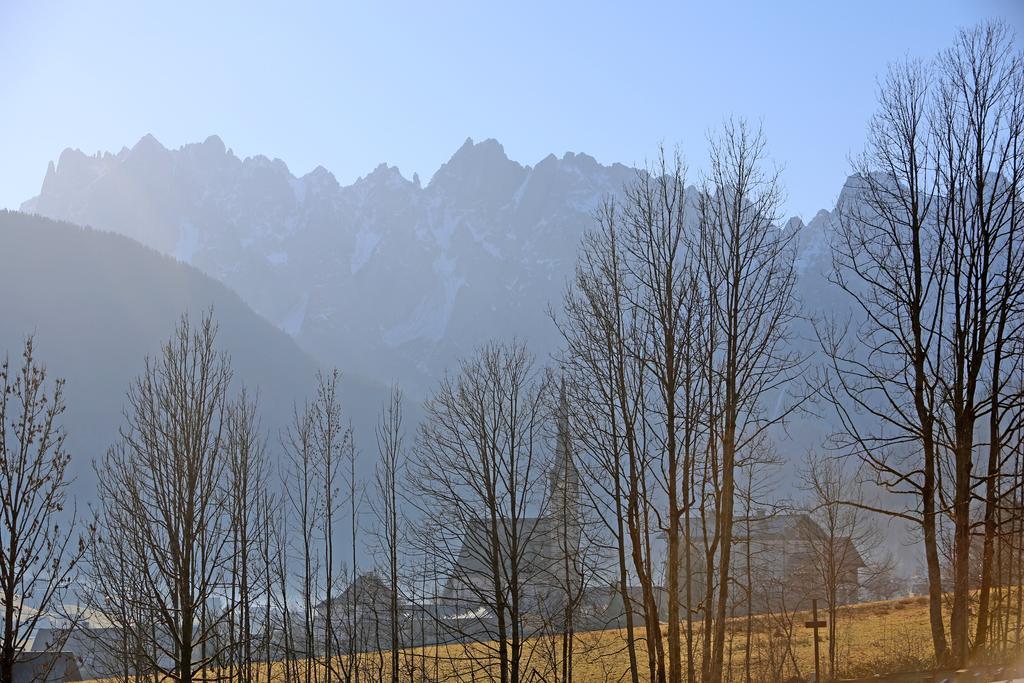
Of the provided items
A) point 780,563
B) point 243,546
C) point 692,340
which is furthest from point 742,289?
point 780,563

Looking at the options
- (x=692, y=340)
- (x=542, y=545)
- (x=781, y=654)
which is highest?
(x=692, y=340)

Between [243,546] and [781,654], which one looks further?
[781,654]

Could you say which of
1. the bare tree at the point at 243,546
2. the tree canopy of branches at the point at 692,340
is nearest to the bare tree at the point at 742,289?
the tree canopy of branches at the point at 692,340

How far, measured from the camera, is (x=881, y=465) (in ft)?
40.2

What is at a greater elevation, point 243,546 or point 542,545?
point 542,545

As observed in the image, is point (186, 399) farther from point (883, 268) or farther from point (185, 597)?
point (883, 268)

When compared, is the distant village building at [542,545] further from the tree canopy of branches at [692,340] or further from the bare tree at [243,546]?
the bare tree at [243,546]

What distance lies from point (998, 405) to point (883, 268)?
2496 millimetres

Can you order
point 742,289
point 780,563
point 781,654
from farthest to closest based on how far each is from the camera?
point 780,563 → point 781,654 → point 742,289

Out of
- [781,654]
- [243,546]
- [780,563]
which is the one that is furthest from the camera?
[780,563]

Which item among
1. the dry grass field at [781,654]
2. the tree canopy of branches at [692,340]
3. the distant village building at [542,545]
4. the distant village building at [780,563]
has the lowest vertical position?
the dry grass field at [781,654]

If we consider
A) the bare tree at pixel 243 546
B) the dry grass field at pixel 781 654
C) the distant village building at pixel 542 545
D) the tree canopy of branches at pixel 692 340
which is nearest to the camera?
the tree canopy of branches at pixel 692 340

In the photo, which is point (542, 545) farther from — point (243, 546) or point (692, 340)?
point (243, 546)

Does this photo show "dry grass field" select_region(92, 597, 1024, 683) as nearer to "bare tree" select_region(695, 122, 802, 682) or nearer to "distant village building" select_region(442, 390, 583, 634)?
"distant village building" select_region(442, 390, 583, 634)
